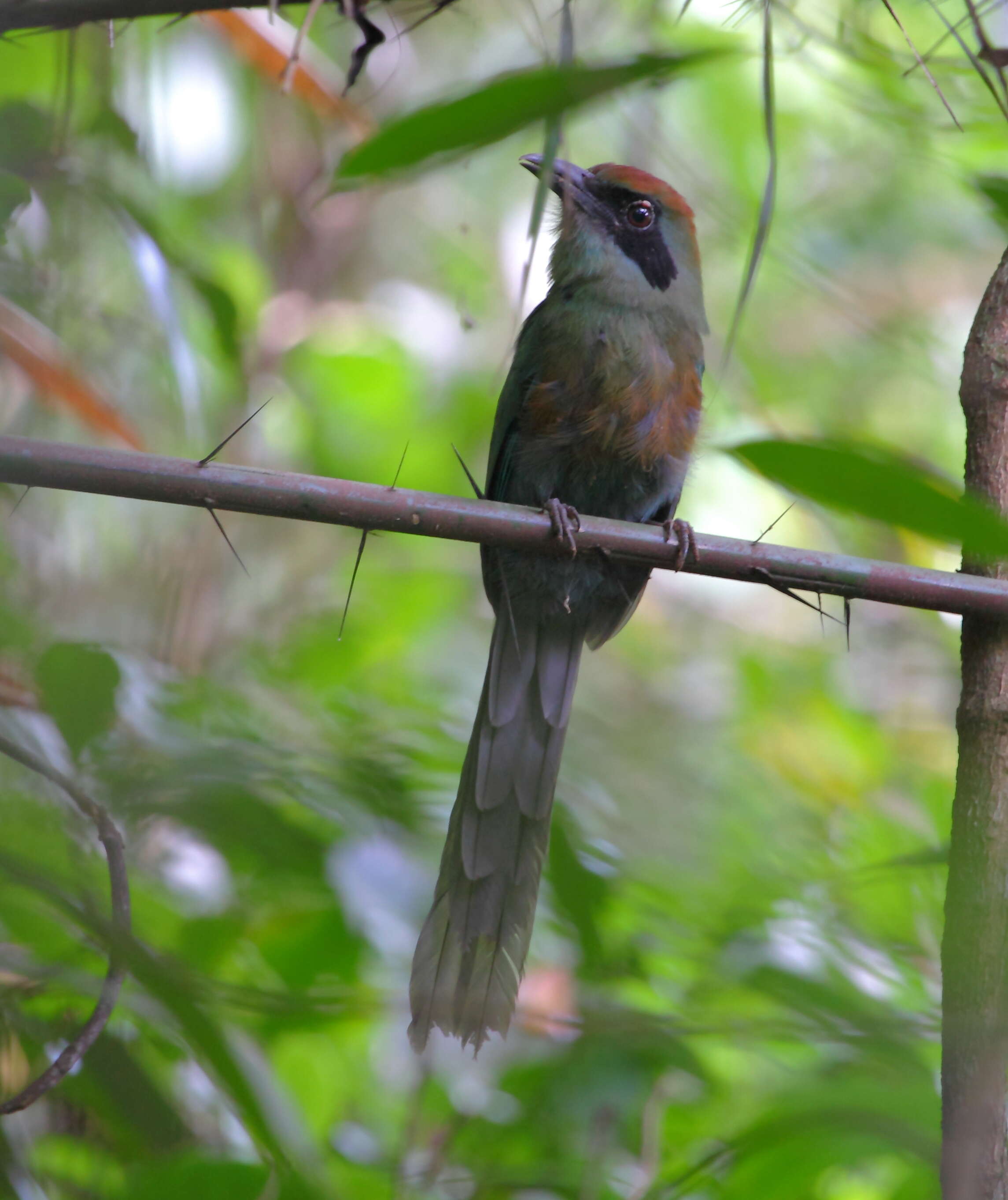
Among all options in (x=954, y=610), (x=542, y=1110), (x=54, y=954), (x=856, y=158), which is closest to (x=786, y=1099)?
(x=542, y=1110)

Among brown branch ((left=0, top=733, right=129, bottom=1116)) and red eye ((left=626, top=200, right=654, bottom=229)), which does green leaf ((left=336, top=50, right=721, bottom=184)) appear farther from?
red eye ((left=626, top=200, right=654, bottom=229))

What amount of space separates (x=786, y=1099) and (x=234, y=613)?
13.9ft

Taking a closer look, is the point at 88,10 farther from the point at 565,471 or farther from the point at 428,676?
the point at 428,676

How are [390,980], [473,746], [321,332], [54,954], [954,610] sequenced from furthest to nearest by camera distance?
[321,332], [390,980], [473,746], [54,954], [954,610]

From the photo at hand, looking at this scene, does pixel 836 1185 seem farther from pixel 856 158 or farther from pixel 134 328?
pixel 856 158

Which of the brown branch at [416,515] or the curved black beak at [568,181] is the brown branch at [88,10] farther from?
the curved black beak at [568,181]

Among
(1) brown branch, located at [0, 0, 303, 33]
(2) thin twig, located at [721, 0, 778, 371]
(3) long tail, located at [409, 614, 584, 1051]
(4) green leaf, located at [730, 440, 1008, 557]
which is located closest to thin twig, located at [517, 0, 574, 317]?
(2) thin twig, located at [721, 0, 778, 371]

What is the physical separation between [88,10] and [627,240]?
6.68ft

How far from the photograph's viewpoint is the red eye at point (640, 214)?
3350 millimetres

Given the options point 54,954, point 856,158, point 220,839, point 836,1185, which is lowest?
point 836,1185

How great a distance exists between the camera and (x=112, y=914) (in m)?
1.62

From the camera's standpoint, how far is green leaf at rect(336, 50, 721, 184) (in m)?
1.01

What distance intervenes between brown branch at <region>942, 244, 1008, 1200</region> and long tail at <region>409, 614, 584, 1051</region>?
1.04 meters

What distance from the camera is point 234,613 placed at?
5547 millimetres
